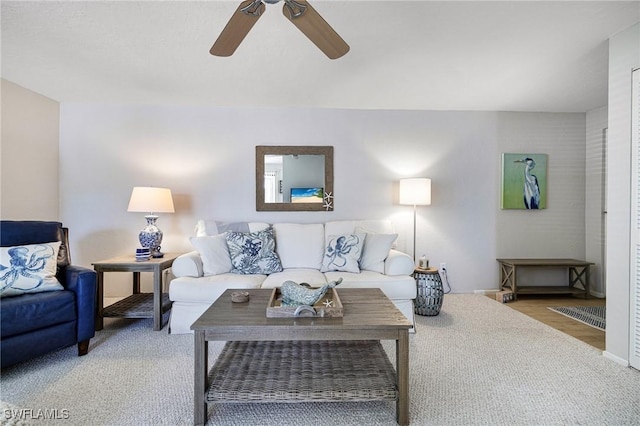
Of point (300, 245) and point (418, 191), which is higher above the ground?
point (418, 191)

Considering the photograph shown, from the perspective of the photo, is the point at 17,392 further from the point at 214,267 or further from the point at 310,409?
the point at 310,409

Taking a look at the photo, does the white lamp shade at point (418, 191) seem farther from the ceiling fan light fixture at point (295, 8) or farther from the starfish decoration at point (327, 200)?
the ceiling fan light fixture at point (295, 8)

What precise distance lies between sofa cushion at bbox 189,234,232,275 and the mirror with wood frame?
0.84 meters

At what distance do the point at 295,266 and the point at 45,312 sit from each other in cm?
188

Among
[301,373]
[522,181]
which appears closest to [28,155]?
[301,373]

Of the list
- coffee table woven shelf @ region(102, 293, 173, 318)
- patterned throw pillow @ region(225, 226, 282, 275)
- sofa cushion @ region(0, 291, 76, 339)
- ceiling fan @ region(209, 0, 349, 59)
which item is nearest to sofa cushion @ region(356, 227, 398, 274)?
patterned throw pillow @ region(225, 226, 282, 275)

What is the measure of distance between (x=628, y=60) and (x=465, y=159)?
1.74 metres

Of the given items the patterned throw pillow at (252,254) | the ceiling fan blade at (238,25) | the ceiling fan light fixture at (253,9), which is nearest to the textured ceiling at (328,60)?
the ceiling fan blade at (238,25)

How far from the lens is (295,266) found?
3057mm

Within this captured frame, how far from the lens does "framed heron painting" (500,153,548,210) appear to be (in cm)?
371

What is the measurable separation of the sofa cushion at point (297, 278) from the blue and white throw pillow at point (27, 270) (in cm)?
147

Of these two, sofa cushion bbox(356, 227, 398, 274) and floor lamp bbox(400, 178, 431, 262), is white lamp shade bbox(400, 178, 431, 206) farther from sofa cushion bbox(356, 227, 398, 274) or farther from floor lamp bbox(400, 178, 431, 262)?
sofa cushion bbox(356, 227, 398, 274)

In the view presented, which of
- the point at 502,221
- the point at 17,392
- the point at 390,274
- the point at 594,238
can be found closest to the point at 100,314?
the point at 17,392

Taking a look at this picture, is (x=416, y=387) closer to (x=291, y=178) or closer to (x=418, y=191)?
(x=418, y=191)
